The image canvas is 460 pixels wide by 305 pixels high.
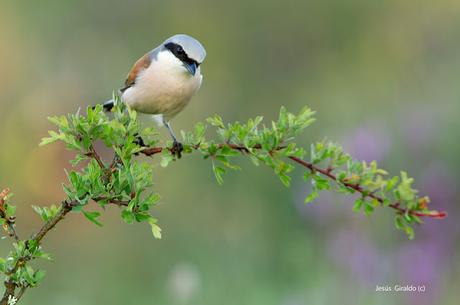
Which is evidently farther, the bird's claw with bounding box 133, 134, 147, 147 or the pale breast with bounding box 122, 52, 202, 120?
the pale breast with bounding box 122, 52, 202, 120

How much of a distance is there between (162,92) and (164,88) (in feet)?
0.07

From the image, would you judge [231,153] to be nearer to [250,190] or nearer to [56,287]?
[56,287]

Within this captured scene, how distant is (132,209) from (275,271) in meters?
3.20

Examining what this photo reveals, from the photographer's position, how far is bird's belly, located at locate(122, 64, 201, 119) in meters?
3.63

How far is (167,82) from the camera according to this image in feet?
12.0

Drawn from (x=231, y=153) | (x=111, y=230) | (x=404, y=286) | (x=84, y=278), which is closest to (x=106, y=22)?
(x=111, y=230)

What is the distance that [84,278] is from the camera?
5395 millimetres

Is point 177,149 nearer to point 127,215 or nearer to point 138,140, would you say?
point 138,140

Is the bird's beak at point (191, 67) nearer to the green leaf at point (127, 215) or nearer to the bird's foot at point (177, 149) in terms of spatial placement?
the bird's foot at point (177, 149)

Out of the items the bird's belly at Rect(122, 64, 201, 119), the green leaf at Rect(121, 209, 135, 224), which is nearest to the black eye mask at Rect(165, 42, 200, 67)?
the bird's belly at Rect(122, 64, 201, 119)

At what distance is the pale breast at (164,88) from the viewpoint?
3.63 metres

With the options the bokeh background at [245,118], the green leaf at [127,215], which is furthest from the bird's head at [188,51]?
the green leaf at [127,215]

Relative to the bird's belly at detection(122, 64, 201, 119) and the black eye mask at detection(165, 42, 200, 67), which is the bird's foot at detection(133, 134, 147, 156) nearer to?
the black eye mask at detection(165, 42, 200, 67)

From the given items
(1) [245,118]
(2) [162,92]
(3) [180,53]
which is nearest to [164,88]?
(2) [162,92]
